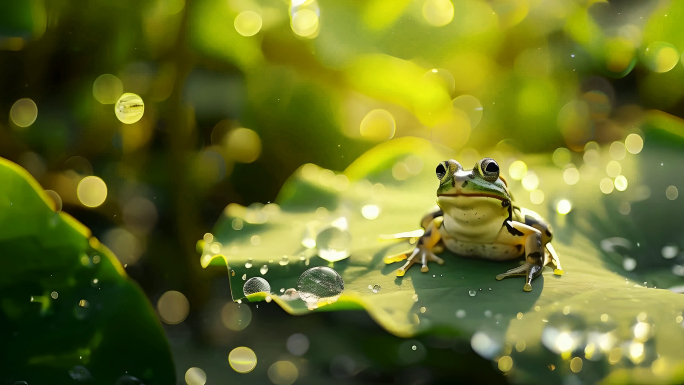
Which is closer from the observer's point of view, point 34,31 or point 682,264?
point 682,264

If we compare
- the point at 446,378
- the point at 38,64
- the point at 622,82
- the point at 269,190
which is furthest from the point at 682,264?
the point at 38,64

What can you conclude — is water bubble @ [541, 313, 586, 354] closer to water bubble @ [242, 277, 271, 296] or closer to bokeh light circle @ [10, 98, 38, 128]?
water bubble @ [242, 277, 271, 296]

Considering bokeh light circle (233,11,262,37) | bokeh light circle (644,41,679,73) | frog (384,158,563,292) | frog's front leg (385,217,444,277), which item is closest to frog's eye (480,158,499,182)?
frog (384,158,563,292)

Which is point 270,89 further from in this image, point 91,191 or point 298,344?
point 298,344

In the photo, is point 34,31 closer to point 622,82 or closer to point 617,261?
point 617,261

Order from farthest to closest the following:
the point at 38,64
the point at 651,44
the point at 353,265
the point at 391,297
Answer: the point at 651,44 < the point at 38,64 < the point at 353,265 < the point at 391,297

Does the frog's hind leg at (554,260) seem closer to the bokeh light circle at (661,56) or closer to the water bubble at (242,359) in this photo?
the water bubble at (242,359)

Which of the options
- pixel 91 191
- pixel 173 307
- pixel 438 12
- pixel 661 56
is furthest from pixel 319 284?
pixel 661 56

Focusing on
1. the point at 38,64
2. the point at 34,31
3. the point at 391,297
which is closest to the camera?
the point at 391,297
